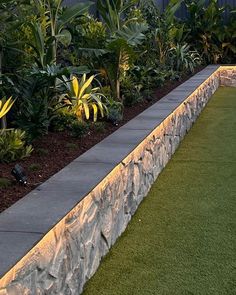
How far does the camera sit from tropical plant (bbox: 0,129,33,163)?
13.2ft

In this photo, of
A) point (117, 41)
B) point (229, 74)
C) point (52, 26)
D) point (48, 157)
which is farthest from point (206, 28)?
point (48, 157)

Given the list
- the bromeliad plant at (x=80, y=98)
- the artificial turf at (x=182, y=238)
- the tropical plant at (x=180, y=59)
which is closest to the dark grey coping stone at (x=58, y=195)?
the bromeliad plant at (x=80, y=98)

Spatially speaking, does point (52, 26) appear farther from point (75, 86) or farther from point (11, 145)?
point (11, 145)

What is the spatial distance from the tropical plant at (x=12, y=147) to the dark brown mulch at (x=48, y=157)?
0.18 feet

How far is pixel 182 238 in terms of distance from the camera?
3891mm

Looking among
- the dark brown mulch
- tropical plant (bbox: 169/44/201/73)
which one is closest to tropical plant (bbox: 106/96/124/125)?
the dark brown mulch

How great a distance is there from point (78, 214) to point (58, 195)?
0.27 meters

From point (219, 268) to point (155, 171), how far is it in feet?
6.47

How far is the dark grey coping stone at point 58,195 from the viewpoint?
254 centimetres

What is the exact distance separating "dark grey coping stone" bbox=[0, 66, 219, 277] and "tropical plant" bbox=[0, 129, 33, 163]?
397mm

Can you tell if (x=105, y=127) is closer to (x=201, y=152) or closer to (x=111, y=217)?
(x=201, y=152)

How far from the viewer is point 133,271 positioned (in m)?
3.38

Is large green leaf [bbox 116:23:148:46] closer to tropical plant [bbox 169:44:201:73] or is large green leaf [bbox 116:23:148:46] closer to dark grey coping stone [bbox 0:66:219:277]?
dark grey coping stone [bbox 0:66:219:277]

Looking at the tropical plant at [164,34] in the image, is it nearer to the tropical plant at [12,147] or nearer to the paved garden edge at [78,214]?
the paved garden edge at [78,214]
